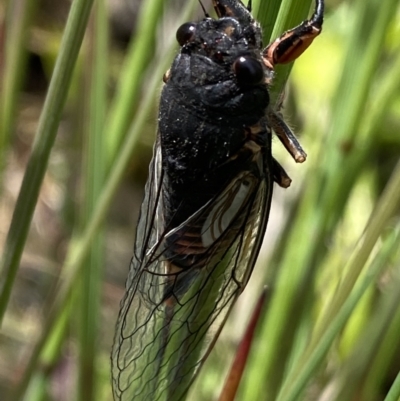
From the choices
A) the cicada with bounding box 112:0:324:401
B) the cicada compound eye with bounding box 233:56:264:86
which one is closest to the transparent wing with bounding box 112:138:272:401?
the cicada with bounding box 112:0:324:401

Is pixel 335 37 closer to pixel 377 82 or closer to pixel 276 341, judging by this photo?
pixel 377 82

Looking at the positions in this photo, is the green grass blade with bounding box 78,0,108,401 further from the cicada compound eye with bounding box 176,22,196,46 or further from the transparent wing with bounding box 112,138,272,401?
the cicada compound eye with bounding box 176,22,196,46

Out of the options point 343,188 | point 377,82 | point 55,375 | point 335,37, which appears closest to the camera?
point 343,188

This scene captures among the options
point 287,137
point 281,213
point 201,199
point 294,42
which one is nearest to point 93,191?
point 201,199

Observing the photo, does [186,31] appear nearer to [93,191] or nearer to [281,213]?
[93,191]

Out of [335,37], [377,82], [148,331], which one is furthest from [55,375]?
[335,37]
